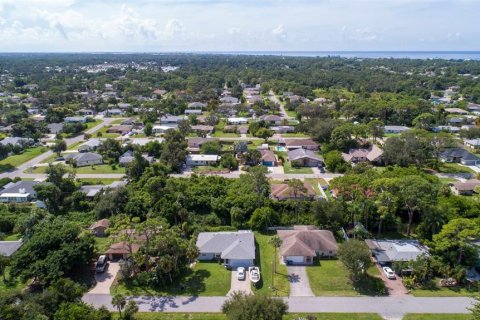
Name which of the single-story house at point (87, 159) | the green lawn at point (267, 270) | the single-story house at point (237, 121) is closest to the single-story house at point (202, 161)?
the single-story house at point (87, 159)

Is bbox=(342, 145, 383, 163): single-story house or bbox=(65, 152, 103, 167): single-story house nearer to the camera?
bbox=(342, 145, 383, 163): single-story house

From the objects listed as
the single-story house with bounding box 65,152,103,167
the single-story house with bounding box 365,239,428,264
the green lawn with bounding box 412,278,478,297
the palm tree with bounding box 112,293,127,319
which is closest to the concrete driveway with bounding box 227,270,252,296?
the palm tree with bounding box 112,293,127,319

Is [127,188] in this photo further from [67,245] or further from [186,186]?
[67,245]

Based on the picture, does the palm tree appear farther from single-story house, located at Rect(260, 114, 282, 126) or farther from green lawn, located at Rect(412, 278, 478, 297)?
single-story house, located at Rect(260, 114, 282, 126)

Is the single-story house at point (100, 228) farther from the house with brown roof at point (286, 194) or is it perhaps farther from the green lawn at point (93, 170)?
the house with brown roof at point (286, 194)

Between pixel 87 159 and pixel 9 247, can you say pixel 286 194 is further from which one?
pixel 87 159

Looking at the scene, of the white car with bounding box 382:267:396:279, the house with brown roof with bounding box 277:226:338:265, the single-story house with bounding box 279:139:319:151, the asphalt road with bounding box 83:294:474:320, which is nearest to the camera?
the asphalt road with bounding box 83:294:474:320

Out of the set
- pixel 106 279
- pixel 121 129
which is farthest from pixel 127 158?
pixel 106 279
